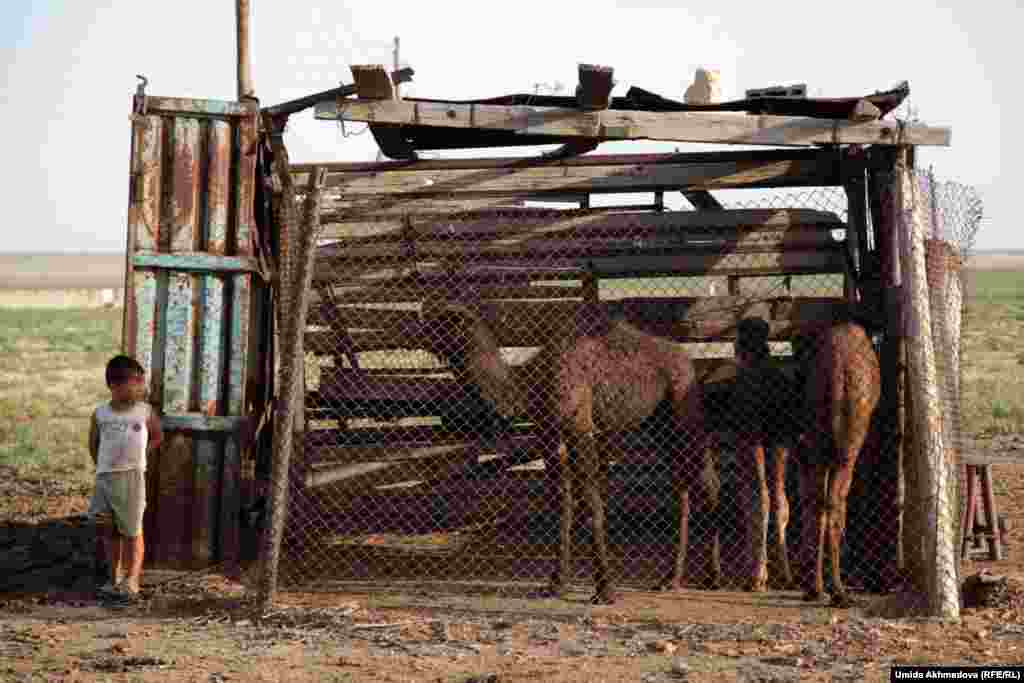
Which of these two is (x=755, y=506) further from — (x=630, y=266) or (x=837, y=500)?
(x=630, y=266)

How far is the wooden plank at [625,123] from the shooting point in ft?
27.7

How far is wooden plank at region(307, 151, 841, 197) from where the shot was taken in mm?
9531

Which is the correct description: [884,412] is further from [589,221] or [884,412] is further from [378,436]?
[378,436]

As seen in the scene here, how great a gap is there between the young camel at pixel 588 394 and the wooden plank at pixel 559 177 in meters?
1.29

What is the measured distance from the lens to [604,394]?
28.4 feet

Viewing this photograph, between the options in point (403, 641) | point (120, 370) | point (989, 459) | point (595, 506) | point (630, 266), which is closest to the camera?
point (403, 641)

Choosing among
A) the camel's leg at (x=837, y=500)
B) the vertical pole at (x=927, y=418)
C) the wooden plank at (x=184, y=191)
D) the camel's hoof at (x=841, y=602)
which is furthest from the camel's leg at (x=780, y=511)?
the wooden plank at (x=184, y=191)

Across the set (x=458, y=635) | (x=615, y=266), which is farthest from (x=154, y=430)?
(x=615, y=266)

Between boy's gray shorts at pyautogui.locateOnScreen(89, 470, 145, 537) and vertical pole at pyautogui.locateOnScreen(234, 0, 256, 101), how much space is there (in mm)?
3213

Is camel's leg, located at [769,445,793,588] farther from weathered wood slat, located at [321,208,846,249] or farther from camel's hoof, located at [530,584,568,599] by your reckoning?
weathered wood slat, located at [321,208,846,249]

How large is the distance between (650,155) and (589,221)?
0.72 metres

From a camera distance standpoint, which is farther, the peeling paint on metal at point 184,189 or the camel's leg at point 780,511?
the peeling paint on metal at point 184,189

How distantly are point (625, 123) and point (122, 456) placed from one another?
13.6 feet

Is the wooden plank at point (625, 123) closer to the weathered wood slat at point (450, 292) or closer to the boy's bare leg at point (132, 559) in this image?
the weathered wood slat at point (450, 292)
